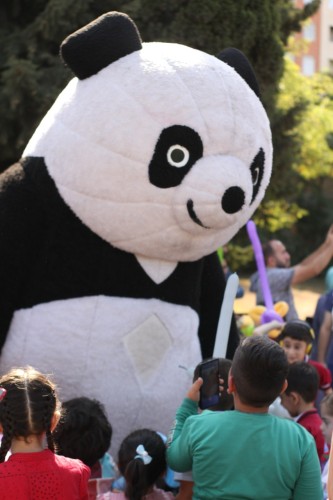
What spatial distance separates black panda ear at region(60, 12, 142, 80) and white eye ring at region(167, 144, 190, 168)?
0.51 metres

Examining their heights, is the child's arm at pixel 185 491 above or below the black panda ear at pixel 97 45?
below

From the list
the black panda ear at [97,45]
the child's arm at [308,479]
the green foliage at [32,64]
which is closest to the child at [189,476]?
the child's arm at [308,479]

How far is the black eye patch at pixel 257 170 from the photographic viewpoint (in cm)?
380

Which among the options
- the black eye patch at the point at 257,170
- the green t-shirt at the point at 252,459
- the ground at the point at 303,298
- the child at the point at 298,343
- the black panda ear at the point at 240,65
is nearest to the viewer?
the green t-shirt at the point at 252,459

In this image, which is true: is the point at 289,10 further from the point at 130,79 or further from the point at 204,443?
the point at 204,443

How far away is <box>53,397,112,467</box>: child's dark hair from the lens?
301 cm

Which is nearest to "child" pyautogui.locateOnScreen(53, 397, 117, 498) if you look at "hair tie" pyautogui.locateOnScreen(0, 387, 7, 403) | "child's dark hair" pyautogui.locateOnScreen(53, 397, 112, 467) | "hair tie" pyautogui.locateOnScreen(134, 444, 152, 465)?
"child's dark hair" pyautogui.locateOnScreen(53, 397, 112, 467)

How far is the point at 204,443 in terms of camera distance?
2441mm

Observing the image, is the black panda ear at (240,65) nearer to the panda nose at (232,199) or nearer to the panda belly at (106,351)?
the panda nose at (232,199)

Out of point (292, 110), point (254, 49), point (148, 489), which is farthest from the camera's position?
point (292, 110)

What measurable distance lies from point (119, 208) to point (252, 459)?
1494 millimetres

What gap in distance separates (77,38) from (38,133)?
47cm

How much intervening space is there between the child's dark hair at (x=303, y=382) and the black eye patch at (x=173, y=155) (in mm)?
1020

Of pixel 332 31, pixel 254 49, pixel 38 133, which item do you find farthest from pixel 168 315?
pixel 332 31
